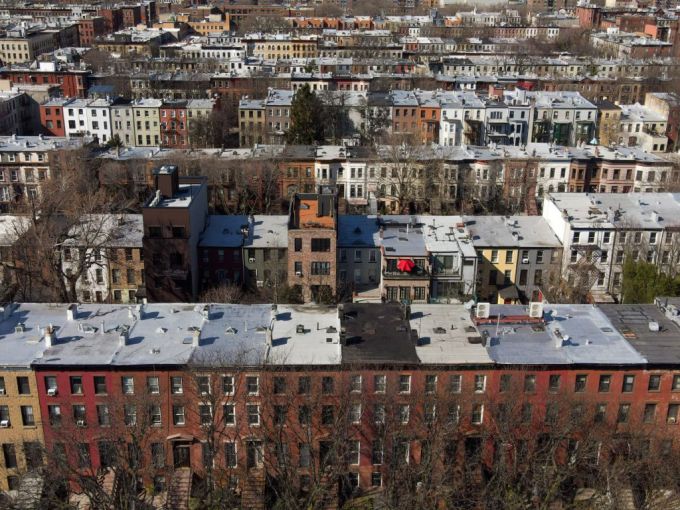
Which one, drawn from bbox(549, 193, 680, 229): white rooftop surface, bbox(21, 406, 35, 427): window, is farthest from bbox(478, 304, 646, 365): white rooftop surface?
bbox(21, 406, 35, 427): window

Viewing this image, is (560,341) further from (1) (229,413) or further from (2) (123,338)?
(2) (123,338)

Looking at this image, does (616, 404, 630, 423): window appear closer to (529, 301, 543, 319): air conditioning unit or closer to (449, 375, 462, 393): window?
(529, 301, 543, 319): air conditioning unit

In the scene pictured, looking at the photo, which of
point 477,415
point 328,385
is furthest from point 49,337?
point 477,415

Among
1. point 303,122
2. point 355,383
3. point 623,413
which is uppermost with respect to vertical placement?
point 303,122

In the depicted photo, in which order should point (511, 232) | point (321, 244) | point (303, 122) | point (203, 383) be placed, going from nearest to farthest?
point (203, 383) → point (321, 244) → point (511, 232) → point (303, 122)

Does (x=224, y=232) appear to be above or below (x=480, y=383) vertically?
above

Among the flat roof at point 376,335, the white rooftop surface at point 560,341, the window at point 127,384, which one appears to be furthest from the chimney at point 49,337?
the white rooftop surface at point 560,341

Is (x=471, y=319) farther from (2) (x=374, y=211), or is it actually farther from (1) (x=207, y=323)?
(2) (x=374, y=211)

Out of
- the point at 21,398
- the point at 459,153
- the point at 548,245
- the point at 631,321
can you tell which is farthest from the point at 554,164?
the point at 21,398
